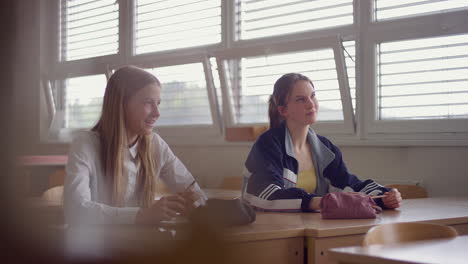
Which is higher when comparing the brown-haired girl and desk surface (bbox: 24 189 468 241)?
the brown-haired girl

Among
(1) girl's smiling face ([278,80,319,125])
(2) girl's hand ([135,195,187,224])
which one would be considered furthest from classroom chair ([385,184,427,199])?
(2) girl's hand ([135,195,187,224])

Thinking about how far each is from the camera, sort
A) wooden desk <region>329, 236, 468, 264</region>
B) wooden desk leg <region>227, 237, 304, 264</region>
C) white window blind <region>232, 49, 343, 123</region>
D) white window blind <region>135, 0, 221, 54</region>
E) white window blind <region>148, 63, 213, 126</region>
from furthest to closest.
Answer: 1. white window blind <region>148, 63, 213, 126</region>
2. white window blind <region>135, 0, 221, 54</region>
3. white window blind <region>232, 49, 343, 123</region>
4. wooden desk leg <region>227, 237, 304, 264</region>
5. wooden desk <region>329, 236, 468, 264</region>

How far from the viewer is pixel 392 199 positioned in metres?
1.64

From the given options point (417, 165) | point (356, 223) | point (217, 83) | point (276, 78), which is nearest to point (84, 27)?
point (356, 223)

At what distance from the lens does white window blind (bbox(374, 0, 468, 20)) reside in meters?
2.63

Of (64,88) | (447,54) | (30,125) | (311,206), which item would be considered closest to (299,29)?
(447,54)

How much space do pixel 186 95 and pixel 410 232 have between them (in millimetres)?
2764

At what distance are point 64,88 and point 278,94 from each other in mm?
1491

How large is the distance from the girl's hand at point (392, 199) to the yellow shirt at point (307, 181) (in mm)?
230

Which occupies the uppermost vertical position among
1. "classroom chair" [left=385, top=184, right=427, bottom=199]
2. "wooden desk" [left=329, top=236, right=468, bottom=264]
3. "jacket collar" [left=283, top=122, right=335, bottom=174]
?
"jacket collar" [left=283, top=122, right=335, bottom=174]

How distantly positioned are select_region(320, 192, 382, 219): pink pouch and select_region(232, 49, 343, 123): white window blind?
1.71m

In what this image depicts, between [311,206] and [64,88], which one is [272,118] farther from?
[64,88]

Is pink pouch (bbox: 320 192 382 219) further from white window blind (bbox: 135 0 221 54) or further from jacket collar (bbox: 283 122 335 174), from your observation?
white window blind (bbox: 135 0 221 54)

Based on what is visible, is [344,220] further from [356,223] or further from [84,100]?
[84,100]
